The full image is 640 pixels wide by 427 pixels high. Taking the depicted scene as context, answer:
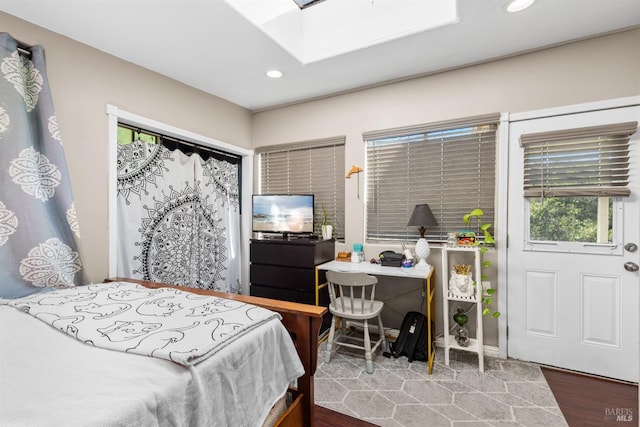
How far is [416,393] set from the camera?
1982 mm

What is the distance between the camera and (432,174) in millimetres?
2711

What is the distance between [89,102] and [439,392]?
10.5 ft

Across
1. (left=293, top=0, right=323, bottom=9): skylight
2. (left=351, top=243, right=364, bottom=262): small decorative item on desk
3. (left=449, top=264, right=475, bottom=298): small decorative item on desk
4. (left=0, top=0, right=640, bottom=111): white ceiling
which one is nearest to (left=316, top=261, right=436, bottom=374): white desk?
(left=351, top=243, right=364, bottom=262): small decorative item on desk

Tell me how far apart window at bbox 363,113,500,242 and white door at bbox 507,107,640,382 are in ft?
0.71

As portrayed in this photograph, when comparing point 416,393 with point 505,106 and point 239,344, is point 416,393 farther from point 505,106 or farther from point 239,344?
point 505,106

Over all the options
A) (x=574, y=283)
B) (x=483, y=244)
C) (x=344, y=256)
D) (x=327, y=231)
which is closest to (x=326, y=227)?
(x=327, y=231)

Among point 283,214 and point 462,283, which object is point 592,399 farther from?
point 283,214

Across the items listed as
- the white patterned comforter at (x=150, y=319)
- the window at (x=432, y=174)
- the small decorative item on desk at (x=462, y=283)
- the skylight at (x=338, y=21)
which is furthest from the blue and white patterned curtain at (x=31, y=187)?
the small decorative item on desk at (x=462, y=283)

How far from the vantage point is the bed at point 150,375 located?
72cm

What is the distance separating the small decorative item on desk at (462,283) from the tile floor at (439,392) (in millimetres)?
557

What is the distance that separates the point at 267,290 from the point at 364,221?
3.88 ft

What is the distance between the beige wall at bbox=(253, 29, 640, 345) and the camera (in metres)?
2.13

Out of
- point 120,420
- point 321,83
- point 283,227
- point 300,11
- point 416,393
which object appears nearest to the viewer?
point 120,420

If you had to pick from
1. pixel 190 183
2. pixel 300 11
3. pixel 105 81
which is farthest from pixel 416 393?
pixel 105 81
